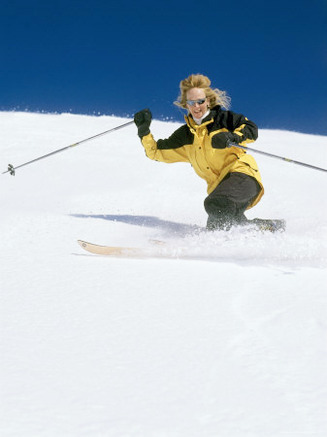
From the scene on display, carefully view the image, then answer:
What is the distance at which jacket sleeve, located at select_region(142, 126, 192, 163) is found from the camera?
462 centimetres

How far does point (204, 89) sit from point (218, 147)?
56cm

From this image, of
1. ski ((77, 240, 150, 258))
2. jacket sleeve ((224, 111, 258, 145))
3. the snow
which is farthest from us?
jacket sleeve ((224, 111, 258, 145))

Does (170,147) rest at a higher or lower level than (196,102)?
lower

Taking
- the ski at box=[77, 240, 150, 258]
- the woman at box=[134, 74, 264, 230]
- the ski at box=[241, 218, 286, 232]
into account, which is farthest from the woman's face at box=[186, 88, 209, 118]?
the ski at box=[77, 240, 150, 258]

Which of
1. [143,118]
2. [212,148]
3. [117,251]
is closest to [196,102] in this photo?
[212,148]

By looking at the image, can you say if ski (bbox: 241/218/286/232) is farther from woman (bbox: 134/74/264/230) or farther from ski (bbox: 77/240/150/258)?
ski (bbox: 77/240/150/258)

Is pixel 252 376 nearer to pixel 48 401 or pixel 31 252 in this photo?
pixel 48 401

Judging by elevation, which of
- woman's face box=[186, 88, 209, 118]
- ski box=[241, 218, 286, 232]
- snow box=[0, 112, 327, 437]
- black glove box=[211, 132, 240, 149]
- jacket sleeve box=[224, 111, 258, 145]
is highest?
woman's face box=[186, 88, 209, 118]

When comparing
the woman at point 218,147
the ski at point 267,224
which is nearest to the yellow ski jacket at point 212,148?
the woman at point 218,147

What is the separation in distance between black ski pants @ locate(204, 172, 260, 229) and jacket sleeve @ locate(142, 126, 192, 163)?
1.89 feet

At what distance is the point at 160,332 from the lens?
77.5 inches

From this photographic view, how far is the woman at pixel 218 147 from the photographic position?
13.4 feet

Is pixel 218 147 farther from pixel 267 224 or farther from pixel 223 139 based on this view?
pixel 267 224

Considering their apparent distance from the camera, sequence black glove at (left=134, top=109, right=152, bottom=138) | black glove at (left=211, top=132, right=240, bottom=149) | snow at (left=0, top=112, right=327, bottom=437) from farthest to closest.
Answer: black glove at (left=134, top=109, right=152, bottom=138) < black glove at (left=211, top=132, right=240, bottom=149) < snow at (left=0, top=112, right=327, bottom=437)
